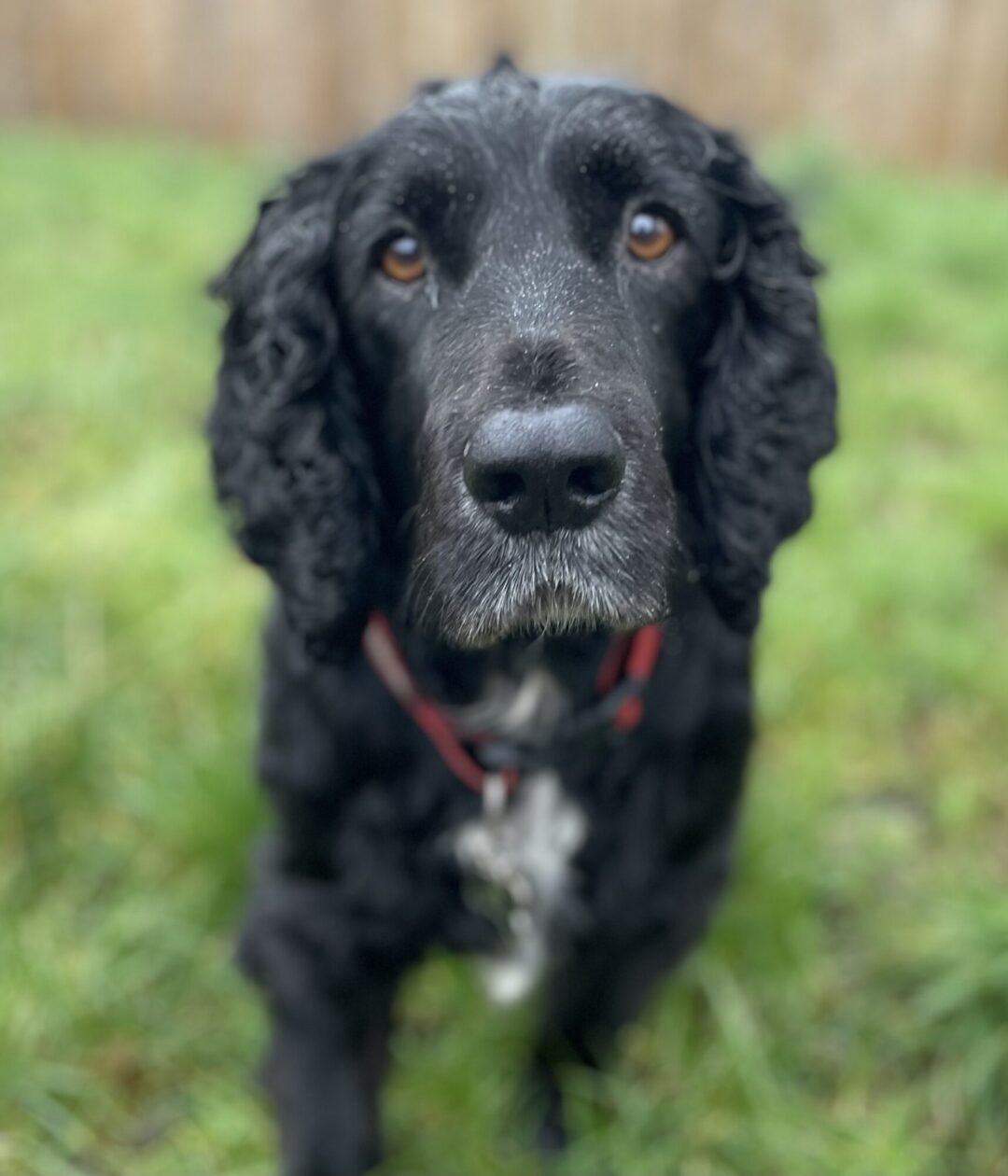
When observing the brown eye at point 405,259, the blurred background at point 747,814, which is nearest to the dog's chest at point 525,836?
the blurred background at point 747,814

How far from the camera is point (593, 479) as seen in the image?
1411mm

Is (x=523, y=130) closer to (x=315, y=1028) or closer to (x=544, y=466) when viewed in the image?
(x=544, y=466)

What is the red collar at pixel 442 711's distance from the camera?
1.91m

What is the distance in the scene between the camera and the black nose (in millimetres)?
1362

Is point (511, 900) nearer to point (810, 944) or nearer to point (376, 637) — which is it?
point (376, 637)

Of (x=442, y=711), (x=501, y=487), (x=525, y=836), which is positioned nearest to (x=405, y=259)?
(x=501, y=487)

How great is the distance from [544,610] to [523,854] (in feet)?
2.10

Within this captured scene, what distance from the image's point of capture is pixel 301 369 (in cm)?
180

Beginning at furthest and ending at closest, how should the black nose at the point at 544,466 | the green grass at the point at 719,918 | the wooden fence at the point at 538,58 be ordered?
the wooden fence at the point at 538,58, the green grass at the point at 719,918, the black nose at the point at 544,466

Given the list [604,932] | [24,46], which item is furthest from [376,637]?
[24,46]

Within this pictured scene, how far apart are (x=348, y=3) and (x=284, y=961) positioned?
6.28 meters

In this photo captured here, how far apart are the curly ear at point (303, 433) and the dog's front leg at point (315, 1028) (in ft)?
1.78

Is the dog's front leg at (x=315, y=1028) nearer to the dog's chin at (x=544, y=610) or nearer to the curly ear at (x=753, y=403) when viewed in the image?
the dog's chin at (x=544, y=610)

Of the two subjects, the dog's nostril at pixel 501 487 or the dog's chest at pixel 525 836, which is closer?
the dog's nostril at pixel 501 487
